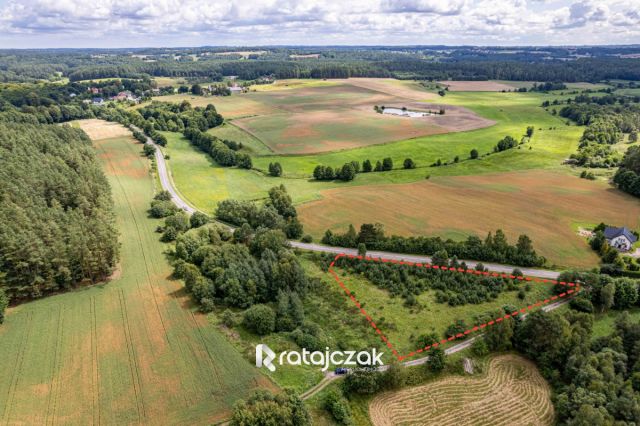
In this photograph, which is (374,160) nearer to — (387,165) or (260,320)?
(387,165)

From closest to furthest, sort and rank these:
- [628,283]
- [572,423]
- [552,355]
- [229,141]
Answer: [572,423], [552,355], [628,283], [229,141]

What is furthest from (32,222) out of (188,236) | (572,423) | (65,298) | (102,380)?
(572,423)

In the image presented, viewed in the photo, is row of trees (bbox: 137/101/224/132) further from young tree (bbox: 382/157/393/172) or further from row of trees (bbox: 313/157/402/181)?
young tree (bbox: 382/157/393/172)

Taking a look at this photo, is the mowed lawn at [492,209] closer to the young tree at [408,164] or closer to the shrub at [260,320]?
the young tree at [408,164]

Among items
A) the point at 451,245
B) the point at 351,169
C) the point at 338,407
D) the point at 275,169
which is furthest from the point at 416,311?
the point at 275,169

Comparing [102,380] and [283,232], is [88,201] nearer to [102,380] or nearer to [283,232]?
[283,232]

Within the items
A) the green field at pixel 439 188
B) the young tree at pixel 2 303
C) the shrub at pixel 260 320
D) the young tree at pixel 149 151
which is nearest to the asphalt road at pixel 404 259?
the green field at pixel 439 188

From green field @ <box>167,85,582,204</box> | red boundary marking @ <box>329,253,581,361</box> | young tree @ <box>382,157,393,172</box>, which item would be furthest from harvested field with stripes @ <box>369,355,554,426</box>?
young tree @ <box>382,157,393,172</box>
